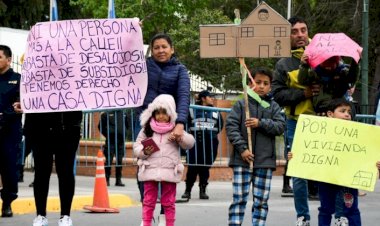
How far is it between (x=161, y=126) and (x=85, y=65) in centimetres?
106

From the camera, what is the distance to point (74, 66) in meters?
9.88

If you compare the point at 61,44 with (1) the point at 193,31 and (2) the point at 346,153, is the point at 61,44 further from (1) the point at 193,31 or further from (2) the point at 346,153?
(1) the point at 193,31

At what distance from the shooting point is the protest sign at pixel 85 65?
9789 millimetres

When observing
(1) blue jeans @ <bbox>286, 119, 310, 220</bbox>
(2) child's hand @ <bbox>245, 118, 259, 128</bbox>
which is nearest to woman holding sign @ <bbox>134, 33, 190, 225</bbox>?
(2) child's hand @ <bbox>245, 118, 259, 128</bbox>

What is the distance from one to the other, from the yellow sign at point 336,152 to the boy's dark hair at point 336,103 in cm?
18

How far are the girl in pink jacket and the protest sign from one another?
0.47 m

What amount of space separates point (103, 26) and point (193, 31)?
2727cm

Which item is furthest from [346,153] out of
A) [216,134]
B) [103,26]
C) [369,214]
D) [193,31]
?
[193,31]

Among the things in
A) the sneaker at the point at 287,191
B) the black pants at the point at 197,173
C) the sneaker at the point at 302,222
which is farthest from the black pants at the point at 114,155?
the sneaker at the point at 302,222

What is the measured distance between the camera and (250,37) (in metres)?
9.87

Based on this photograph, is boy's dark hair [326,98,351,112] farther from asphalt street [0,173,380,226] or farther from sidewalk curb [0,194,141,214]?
sidewalk curb [0,194,141,214]

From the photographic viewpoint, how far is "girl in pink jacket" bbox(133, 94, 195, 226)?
365 inches

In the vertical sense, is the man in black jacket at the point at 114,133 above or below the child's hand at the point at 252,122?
below

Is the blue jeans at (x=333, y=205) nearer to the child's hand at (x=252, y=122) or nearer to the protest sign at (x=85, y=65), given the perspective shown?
the child's hand at (x=252, y=122)
